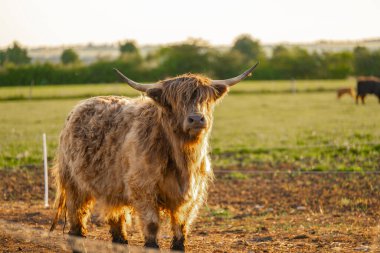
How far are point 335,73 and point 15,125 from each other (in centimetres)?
5141

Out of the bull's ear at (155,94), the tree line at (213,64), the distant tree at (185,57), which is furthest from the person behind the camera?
the distant tree at (185,57)

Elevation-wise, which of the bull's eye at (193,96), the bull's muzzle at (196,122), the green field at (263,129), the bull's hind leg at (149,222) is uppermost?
the bull's eye at (193,96)

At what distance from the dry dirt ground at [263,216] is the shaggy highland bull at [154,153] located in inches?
42.7

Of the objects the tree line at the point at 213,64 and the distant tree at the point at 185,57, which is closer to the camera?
the tree line at the point at 213,64

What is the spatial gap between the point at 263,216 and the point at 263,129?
50.8 ft

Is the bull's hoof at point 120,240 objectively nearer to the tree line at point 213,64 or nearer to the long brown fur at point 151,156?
the long brown fur at point 151,156

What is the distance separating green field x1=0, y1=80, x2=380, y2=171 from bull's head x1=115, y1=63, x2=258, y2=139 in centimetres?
843

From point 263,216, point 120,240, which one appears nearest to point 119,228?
point 120,240

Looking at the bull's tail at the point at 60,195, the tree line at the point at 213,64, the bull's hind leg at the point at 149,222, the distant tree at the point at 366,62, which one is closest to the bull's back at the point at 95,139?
the bull's tail at the point at 60,195

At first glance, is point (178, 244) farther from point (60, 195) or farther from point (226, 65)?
point (226, 65)

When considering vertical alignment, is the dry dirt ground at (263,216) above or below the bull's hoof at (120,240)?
below

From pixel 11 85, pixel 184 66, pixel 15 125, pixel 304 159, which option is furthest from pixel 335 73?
pixel 304 159

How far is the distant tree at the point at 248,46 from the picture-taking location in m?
85.4

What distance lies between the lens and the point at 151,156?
700 centimetres
